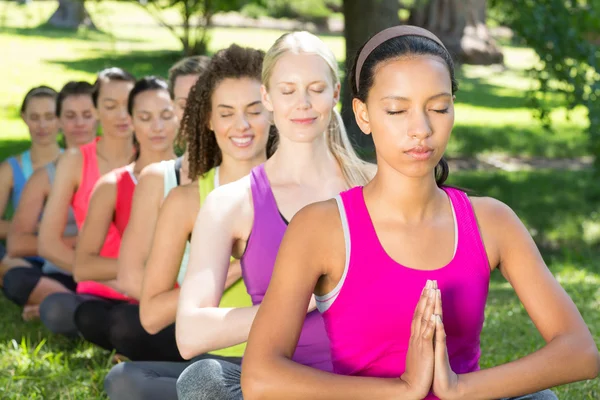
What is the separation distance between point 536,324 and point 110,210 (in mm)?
2929

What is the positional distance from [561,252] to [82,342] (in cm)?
530

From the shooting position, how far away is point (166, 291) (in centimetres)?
373

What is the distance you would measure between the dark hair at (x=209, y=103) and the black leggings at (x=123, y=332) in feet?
2.55

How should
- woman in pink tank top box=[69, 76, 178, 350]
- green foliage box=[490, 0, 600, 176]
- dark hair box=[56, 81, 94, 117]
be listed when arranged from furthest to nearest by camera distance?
green foliage box=[490, 0, 600, 176] < dark hair box=[56, 81, 94, 117] < woman in pink tank top box=[69, 76, 178, 350]

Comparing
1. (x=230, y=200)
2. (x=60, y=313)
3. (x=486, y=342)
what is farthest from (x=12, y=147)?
(x=230, y=200)

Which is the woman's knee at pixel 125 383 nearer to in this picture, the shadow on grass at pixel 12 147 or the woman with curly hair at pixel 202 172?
the woman with curly hair at pixel 202 172

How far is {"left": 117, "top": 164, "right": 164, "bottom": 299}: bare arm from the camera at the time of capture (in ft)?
14.7

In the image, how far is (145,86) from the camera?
5453 millimetres

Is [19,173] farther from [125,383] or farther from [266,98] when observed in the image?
[266,98]

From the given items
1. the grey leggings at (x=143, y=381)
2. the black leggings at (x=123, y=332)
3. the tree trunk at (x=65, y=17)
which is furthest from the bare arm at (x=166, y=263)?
the tree trunk at (x=65, y=17)

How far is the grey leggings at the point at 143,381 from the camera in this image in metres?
3.75

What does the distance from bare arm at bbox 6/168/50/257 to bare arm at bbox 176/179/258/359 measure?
3233 mm

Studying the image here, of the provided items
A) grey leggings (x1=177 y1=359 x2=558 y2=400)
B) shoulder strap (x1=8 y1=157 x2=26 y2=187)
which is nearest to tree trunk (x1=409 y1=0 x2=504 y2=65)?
shoulder strap (x1=8 y1=157 x2=26 y2=187)

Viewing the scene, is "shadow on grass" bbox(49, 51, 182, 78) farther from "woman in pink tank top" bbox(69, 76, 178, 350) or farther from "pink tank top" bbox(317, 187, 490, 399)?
"pink tank top" bbox(317, 187, 490, 399)
